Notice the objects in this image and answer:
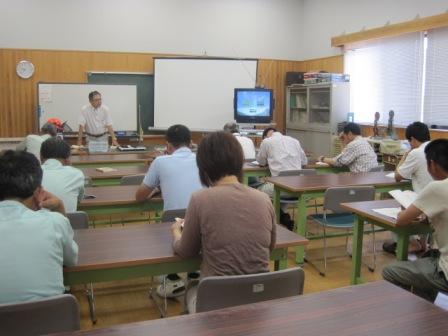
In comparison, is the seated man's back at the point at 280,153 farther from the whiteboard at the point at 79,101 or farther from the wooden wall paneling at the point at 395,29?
the whiteboard at the point at 79,101

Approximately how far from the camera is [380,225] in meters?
3.13

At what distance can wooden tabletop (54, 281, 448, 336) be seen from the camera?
4.57 feet

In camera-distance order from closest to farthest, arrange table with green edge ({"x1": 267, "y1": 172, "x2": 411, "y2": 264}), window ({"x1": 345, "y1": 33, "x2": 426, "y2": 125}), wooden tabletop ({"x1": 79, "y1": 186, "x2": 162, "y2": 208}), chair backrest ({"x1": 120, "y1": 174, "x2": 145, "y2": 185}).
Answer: wooden tabletop ({"x1": 79, "y1": 186, "x2": 162, "y2": 208})
table with green edge ({"x1": 267, "y1": 172, "x2": 411, "y2": 264})
chair backrest ({"x1": 120, "y1": 174, "x2": 145, "y2": 185})
window ({"x1": 345, "y1": 33, "x2": 426, "y2": 125})

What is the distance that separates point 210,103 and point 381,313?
25.5 feet

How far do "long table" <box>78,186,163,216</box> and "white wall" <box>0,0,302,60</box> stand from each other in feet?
17.9

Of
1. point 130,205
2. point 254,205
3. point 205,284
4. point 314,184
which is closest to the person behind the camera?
point 205,284

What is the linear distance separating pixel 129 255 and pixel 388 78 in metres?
6.55

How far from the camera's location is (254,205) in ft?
6.73

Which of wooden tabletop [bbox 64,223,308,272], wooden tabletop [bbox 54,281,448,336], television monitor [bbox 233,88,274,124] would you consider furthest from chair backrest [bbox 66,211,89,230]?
television monitor [bbox 233,88,274,124]

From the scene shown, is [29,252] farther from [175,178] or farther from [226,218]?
[175,178]

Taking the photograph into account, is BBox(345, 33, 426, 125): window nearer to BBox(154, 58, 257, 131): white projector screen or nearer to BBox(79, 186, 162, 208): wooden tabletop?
BBox(154, 58, 257, 131): white projector screen

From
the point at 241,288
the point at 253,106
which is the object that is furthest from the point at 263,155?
the point at 241,288

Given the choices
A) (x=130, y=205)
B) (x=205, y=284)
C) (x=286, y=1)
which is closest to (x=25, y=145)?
(x=130, y=205)

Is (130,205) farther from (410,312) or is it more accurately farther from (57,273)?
(410,312)
